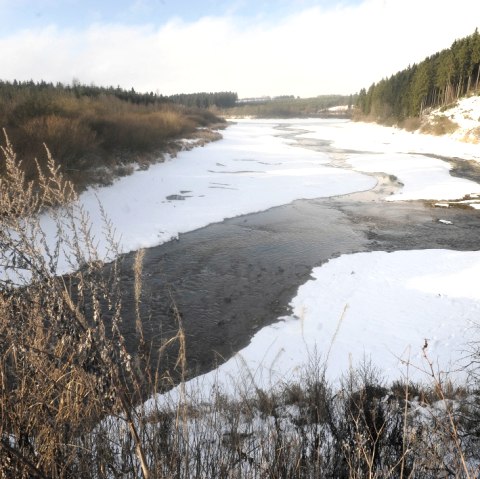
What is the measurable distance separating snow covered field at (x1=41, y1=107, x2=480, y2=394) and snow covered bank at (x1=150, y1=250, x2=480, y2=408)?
0.02 m

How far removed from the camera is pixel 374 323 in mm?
7508

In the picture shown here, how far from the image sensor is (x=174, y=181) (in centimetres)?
1972

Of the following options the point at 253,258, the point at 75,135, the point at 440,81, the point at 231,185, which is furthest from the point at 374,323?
the point at 440,81

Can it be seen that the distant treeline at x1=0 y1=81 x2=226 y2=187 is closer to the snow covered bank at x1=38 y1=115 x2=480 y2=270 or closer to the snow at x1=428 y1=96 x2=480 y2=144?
the snow covered bank at x1=38 y1=115 x2=480 y2=270

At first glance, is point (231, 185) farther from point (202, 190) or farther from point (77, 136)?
point (77, 136)

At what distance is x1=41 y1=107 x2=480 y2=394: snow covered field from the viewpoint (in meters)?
6.43

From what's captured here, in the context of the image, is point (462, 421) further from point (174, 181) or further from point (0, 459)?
point (174, 181)

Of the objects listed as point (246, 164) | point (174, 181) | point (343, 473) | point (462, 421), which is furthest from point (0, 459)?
point (246, 164)

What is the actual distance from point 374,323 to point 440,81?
200 ft

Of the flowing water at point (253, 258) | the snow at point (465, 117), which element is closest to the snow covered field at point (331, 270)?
the flowing water at point (253, 258)

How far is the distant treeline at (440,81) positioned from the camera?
5375 cm

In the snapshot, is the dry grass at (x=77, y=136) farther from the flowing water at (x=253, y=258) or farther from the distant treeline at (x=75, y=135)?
the flowing water at (x=253, y=258)

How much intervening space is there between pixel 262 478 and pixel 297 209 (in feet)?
49.0

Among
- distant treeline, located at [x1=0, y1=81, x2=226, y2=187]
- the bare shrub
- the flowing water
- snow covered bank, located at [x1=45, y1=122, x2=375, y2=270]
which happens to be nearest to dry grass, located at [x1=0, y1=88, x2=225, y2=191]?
distant treeline, located at [x1=0, y1=81, x2=226, y2=187]
